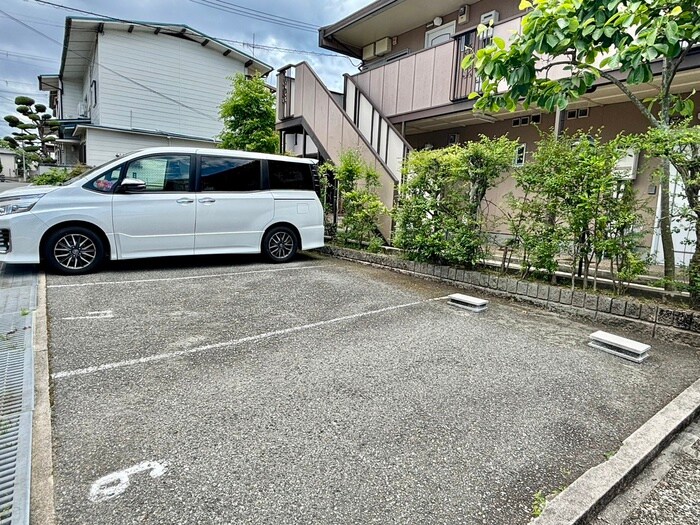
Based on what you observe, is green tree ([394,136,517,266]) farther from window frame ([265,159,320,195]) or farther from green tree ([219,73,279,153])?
green tree ([219,73,279,153])

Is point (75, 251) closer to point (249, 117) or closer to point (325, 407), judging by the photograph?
point (325, 407)

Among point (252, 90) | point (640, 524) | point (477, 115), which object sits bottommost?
point (640, 524)

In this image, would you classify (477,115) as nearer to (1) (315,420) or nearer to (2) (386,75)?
(2) (386,75)

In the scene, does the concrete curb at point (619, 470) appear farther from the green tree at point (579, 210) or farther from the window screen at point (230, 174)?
the window screen at point (230, 174)

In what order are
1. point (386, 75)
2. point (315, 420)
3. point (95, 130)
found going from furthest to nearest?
point (95, 130), point (386, 75), point (315, 420)

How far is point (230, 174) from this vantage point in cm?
616

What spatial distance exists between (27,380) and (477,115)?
26.0 ft

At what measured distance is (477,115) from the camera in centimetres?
795

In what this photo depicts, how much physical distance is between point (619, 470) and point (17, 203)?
6.35m

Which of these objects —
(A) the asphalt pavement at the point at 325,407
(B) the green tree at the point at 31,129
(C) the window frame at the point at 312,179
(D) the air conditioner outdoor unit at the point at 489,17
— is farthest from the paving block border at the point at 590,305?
(B) the green tree at the point at 31,129

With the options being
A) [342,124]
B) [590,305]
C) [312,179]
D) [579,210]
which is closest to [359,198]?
[312,179]

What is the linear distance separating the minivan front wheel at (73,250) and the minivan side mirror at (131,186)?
68 centimetres

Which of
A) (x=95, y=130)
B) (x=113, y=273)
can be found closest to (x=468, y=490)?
(x=113, y=273)

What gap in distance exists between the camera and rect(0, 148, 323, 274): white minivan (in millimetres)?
5012
